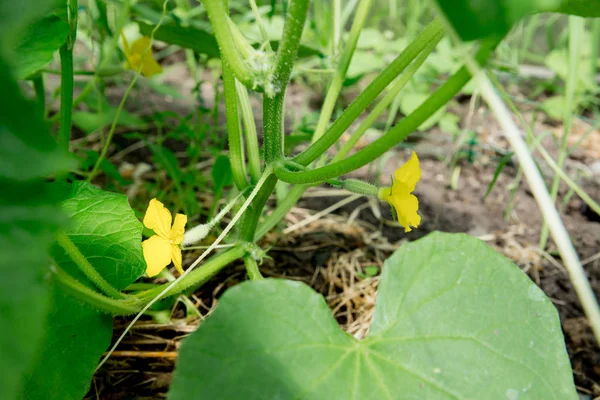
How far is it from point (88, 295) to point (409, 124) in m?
0.50

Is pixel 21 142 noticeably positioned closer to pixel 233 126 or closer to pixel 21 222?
pixel 21 222

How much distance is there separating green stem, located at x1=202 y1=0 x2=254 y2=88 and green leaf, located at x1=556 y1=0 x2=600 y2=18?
0.50 meters

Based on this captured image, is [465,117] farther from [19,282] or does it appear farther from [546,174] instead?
[19,282]

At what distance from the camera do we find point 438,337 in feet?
2.51

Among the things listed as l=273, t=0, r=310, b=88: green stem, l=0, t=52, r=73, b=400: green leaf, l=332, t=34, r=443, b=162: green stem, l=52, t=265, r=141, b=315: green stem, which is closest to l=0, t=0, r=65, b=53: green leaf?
l=0, t=52, r=73, b=400: green leaf

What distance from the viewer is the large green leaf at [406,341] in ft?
2.21

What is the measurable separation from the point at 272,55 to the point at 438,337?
0.50 meters

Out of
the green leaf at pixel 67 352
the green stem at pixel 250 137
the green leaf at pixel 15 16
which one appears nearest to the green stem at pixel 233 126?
the green stem at pixel 250 137

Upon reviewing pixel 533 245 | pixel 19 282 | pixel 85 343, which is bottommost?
pixel 533 245

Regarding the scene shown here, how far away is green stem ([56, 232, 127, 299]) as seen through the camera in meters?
0.73

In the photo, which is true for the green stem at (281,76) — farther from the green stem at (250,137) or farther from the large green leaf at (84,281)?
the large green leaf at (84,281)

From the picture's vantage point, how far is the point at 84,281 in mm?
896

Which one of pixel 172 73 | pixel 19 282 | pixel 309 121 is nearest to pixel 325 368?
pixel 19 282

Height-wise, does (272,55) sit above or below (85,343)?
above
